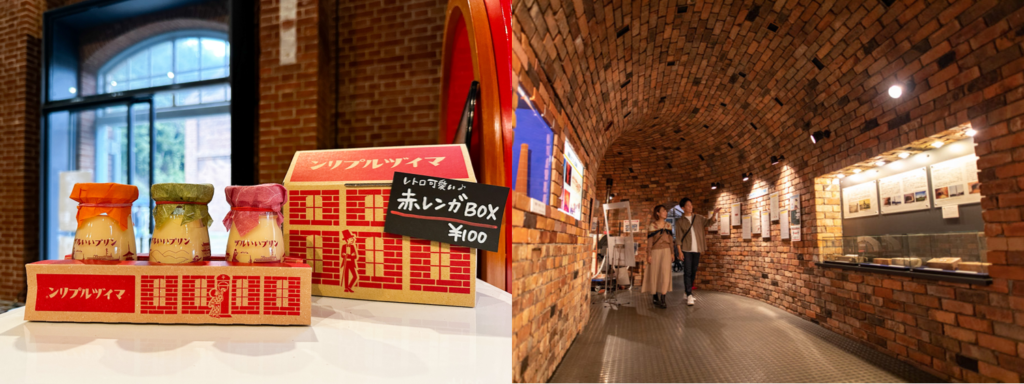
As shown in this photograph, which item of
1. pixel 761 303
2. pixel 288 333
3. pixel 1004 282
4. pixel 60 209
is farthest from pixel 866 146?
pixel 60 209

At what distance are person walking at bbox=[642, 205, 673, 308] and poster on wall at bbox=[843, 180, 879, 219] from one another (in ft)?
4.16

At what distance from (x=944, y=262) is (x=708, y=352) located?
1.27 metres

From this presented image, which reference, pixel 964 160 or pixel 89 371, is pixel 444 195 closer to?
pixel 89 371

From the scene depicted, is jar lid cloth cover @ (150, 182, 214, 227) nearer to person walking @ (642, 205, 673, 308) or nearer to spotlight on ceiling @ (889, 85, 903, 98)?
person walking @ (642, 205, 673, 308)

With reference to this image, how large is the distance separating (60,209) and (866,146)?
6.40 metres

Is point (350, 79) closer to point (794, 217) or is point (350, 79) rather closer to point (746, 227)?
point (746, 227)

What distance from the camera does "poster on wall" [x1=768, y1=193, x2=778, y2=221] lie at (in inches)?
113

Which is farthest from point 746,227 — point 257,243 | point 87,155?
point 87,155

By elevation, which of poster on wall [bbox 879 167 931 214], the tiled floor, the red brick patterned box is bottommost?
the tiled floor

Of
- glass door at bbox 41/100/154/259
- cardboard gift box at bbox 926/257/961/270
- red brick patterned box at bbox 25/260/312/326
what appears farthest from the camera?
glass door at bbox 41/100/154/259

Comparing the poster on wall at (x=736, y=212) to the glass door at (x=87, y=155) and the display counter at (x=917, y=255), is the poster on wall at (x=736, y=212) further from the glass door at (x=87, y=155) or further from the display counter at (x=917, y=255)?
the glass door at (x=87, y=155)

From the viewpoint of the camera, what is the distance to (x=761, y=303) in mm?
3215

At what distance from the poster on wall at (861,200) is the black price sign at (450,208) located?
9.94ft

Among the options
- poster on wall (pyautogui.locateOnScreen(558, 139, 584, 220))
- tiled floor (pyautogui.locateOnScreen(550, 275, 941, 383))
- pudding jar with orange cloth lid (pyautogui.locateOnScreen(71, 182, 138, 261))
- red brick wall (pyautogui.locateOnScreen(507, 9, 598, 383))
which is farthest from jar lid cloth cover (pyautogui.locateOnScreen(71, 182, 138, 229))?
tiled floor (pyautogui.locateOnScreen(550, 275, 941, 383))
